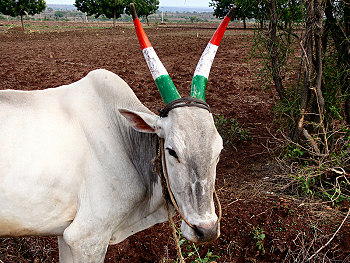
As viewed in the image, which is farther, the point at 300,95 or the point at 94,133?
the point at 300,95

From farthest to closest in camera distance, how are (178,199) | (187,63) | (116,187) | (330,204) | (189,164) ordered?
(187,63), (330,204), (116,187), (178,199), (189,164)

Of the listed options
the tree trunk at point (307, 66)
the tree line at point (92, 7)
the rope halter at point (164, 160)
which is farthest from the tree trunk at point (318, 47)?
the tree line at point (92, 7)

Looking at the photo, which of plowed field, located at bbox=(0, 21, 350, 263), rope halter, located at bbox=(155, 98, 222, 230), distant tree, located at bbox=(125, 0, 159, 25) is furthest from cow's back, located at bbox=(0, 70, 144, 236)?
distant tree, located at bbox=(125, 0, 159, 25)

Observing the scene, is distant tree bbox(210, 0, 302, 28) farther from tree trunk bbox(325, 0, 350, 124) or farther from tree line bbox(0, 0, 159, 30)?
tree line bbox(0, 0, 159, 30)

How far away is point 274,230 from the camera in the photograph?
3316 millimetres

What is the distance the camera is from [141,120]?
2359 mm

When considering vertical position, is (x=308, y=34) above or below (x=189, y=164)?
above

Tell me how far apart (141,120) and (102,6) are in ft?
131

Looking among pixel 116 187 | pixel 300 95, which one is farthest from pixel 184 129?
pixel 300 95

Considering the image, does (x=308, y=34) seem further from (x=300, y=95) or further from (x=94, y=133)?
(x=94, y=133)

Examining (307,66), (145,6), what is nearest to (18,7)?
(145,6)

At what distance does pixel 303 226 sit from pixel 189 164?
1.91 m

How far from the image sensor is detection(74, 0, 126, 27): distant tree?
38.1m

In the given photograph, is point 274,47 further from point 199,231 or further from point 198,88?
point 199,231
